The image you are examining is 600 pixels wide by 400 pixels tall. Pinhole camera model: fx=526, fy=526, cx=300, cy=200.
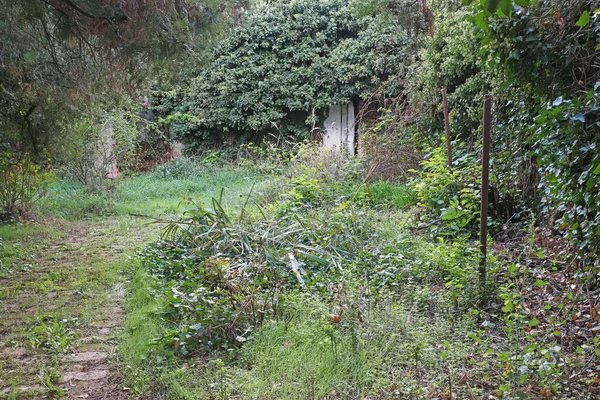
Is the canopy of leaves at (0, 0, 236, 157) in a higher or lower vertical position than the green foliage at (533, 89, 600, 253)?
higher

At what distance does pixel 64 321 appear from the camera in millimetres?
4004

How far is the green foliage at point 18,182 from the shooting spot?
758cm

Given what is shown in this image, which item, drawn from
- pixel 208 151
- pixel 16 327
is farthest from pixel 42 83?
pixel 208 151

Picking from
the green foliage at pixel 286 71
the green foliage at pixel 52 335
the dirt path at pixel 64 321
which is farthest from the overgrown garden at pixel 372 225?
the green foliage at pixel 286 71

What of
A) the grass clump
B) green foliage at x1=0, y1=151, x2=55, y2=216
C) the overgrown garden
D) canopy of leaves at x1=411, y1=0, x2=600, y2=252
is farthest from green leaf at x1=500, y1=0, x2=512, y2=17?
green foliage at x1=0, y1=151, x2=55, y2=216

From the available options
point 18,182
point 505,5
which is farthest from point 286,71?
point 505,5

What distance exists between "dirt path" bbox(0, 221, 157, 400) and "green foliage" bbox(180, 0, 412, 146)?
7.91m

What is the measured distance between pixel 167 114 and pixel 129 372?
12849 millimetres

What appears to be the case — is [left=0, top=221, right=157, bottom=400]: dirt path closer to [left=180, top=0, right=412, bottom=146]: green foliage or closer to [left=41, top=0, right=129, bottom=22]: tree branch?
[left=41, top=0, right=129, bottom=22]: tree branch

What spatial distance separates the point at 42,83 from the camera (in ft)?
19.2

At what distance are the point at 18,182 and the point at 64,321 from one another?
4.78 metres

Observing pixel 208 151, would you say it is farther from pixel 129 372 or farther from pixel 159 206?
pixel 129 372

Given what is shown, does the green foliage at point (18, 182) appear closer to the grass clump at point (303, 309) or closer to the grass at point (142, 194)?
the grass at point (142, 194)

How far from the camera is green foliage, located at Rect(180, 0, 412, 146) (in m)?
13.1
